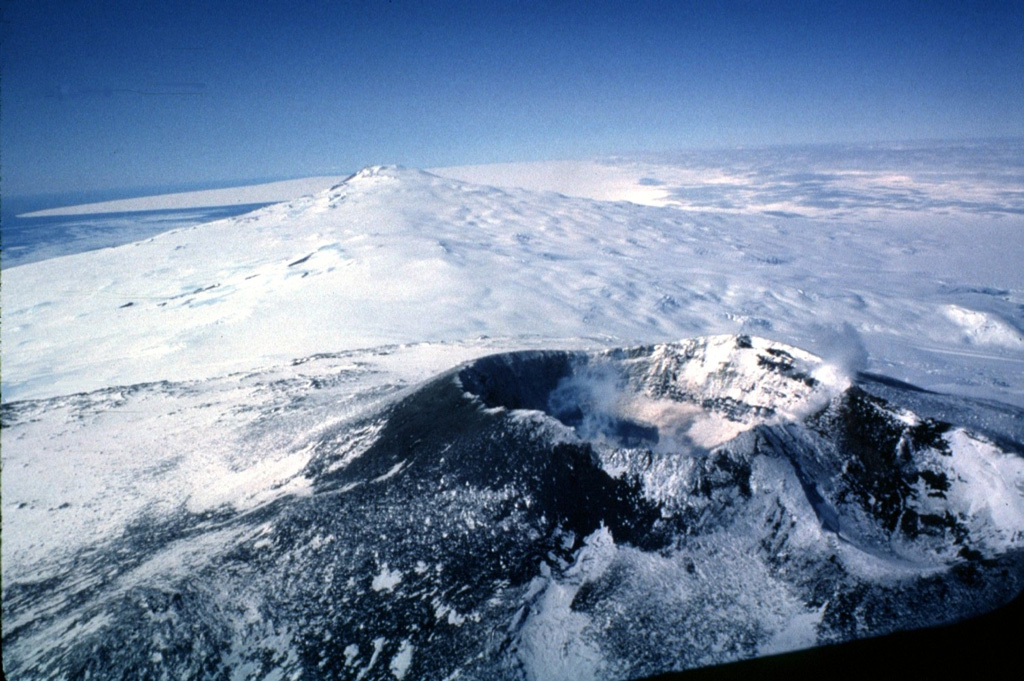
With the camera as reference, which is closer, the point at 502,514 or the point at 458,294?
the point at 502,514

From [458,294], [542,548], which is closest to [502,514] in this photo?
[542,548]

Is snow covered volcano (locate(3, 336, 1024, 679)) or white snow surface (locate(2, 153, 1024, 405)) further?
white snow surface (locate(2, 153, 1024, 405))

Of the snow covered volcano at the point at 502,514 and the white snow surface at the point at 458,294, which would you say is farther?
the white snow surface at the point at 458,294

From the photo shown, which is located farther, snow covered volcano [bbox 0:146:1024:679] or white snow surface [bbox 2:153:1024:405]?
white snow surface [bbox 2:153:1024:405]

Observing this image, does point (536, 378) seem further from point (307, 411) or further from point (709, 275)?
point (709, 275)

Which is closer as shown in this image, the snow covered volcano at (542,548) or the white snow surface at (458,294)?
the snow covered volcano at (542,548)

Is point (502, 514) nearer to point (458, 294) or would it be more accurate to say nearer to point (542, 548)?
point (542, 548)

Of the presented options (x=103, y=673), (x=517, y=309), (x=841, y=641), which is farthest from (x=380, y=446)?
(x=517, y=309)

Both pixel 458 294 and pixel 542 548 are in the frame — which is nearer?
pixel 542 548
